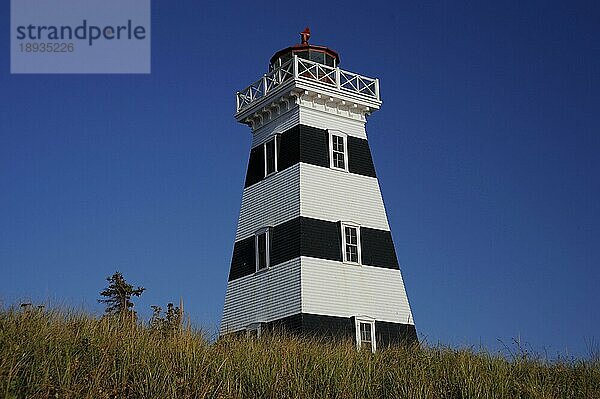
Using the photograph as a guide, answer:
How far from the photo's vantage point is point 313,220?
22906 millimetres

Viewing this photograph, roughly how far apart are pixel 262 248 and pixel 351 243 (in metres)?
2.89

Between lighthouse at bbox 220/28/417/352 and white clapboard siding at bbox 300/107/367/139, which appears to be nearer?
lighthouse at bbox 220/28/417/352

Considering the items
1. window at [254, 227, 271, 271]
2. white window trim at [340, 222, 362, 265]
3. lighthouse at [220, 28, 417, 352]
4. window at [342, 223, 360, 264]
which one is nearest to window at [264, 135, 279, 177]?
lighthouse at [220, 28, 417, 352]

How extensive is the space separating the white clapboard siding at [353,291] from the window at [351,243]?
33cm

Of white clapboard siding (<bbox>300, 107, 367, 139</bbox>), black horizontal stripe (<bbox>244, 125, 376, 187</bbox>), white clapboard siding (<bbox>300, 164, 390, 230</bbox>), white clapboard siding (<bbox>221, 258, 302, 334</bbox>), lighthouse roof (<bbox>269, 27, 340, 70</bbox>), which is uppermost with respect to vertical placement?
lighthouse roof (<bbox>269, 27, 340, 70</bbox>)

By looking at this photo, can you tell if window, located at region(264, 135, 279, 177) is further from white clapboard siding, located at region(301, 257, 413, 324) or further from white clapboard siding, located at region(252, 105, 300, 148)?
white clapboard siding, located at region(301, 257, 413, 324)

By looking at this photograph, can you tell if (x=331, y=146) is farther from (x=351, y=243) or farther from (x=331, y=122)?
(x=351, y=243)

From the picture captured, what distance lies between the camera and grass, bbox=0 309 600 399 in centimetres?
1011

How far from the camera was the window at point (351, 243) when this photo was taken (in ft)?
76.4

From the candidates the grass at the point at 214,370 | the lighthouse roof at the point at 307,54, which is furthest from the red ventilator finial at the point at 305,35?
the grass at the point at 214,370

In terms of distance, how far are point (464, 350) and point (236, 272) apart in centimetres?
1152

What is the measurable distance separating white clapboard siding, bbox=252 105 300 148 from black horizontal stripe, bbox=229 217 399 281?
3461mm

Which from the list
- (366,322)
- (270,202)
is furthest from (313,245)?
(366,322)

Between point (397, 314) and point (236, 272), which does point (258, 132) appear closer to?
point (236, 272)
